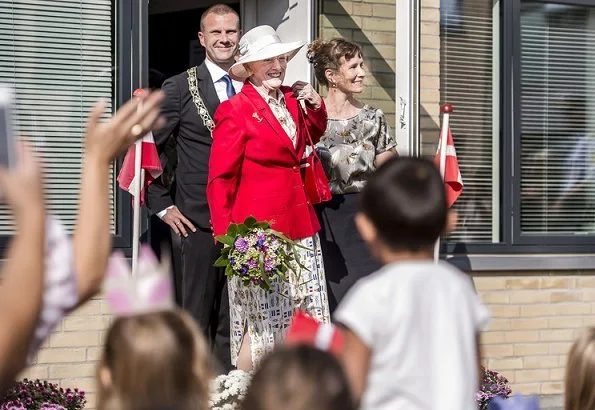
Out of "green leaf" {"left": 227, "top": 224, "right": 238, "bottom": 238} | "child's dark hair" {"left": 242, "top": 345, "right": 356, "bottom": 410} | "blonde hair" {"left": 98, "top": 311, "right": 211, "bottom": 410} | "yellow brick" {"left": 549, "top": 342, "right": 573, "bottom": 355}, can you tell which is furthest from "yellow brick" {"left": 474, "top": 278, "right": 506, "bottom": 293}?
"child's dark hair" {"left": 242, "top": 345, "right": 356, "bottom": 410}

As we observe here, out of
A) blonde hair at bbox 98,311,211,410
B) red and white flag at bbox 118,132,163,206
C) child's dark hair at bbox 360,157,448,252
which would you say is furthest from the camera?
red and white flag at bbox 118,132,163,206

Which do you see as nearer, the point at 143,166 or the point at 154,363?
the point at 154,363

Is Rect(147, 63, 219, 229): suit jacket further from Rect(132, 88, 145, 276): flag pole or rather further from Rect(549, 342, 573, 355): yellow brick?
Rect(549, 342, 573, 355): yellow brick

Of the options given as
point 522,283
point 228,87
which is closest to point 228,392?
point 228,87

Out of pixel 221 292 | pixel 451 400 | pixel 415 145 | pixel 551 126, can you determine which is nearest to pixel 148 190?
pixel 221 292

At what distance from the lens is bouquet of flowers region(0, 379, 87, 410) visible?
5949mm

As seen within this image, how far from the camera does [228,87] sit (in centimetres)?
704

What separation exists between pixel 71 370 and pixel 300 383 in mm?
4722

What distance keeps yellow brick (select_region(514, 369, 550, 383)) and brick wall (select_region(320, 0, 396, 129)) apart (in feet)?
6.60

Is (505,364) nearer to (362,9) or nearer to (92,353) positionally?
(362,9)

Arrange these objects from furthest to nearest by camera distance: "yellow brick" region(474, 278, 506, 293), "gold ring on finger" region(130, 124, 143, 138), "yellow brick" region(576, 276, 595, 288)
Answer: "yellow brick" region(576, 276, 595, 288)
"yellow brick" region(474, 278, 506, 293)
"gold ring on finger" region(130, 124, 143, 138)

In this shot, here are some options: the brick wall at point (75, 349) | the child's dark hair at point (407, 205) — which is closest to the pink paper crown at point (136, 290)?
the child's dark hair at point (407, 205)

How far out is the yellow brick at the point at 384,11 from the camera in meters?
7.86

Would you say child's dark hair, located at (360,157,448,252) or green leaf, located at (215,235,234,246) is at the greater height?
child's dark hair, located at (360,157,448,252)
